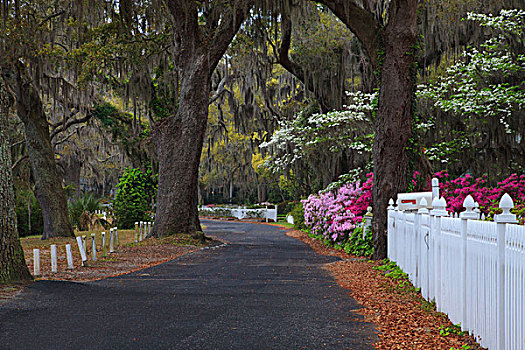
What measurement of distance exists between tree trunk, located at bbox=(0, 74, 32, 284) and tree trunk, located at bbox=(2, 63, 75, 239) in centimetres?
1065

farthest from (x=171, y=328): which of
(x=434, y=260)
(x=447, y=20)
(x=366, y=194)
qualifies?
(x=447, y=20)

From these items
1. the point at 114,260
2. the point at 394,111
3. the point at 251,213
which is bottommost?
the point at 251,213

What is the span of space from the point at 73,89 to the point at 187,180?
30.1ft

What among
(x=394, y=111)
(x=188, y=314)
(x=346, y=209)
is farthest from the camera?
(x=346, y=209)

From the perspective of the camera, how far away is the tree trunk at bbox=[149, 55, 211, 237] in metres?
17.1

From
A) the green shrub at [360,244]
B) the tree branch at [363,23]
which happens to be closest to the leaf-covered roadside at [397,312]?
the green shrub at [360,244]

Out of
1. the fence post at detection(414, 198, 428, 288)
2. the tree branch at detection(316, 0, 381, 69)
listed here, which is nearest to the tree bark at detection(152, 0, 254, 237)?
the tree branch at detection(316, 0, 381, 69)

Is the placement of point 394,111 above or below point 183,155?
above

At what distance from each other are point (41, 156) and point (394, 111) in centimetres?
1336

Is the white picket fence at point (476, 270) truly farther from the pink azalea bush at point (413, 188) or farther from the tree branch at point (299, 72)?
the tree branch at point (299, 72)

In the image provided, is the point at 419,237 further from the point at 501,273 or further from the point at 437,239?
the point at 501,273

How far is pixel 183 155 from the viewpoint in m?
17.2

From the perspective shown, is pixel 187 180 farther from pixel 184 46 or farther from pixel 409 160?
pixel 409 160

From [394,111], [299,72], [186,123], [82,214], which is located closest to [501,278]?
[394,111]
